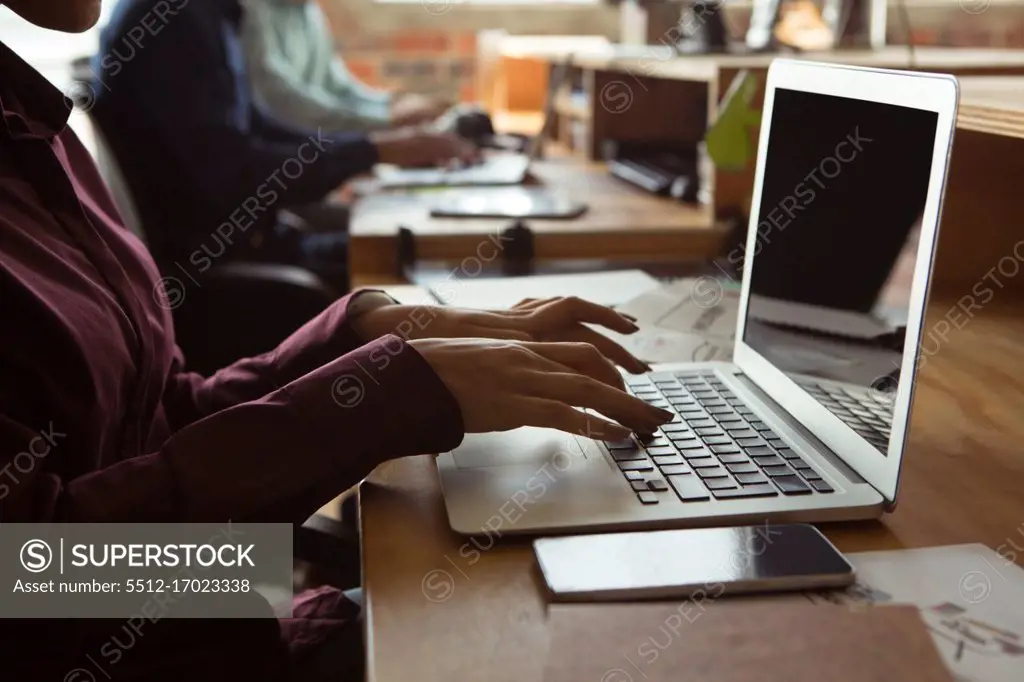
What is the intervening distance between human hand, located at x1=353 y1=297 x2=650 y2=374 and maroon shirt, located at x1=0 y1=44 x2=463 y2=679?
7.8 inches

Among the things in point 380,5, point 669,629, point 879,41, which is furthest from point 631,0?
point 669,629

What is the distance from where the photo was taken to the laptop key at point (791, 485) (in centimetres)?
70

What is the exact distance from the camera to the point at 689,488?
709 millimetres

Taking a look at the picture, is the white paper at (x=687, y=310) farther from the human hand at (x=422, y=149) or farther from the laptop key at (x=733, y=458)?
the human hand at (x=422, y=149)

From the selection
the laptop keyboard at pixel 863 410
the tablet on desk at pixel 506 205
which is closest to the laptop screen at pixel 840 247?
the laptop keyboard at pixel 863 410

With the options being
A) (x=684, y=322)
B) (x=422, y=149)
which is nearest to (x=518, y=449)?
(x=684, y=322)

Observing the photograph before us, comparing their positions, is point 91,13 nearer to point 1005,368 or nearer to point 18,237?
point 18,237

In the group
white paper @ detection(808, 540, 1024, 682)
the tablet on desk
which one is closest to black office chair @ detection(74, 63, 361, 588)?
the tablet on desk

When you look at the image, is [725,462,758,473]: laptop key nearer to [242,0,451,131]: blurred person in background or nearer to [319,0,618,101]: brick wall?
[242,0,451,131]: blurred person in background

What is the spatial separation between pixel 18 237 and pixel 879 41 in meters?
2.02

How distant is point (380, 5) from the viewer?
4098 millimetres

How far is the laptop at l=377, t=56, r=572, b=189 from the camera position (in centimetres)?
210

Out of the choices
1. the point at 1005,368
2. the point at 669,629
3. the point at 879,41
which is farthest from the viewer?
the point at 879,41

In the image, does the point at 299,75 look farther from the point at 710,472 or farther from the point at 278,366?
the point at 710,472
